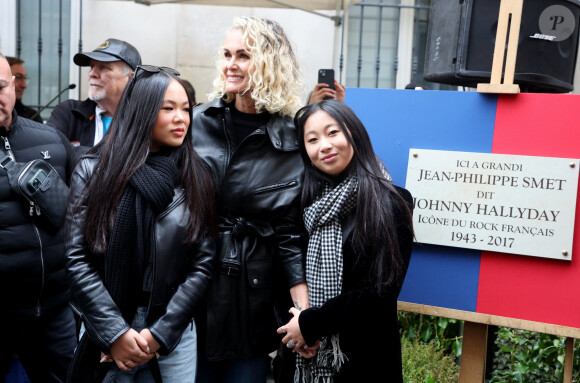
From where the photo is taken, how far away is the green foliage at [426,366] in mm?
3975

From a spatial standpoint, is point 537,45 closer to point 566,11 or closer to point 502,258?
point 566,11

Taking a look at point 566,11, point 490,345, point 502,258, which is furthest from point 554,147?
point 490,345

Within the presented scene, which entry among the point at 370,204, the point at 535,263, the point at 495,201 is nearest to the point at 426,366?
the point at 535,263

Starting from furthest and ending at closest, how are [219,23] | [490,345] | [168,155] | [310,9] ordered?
1. [219,23]
2. [310,9]
3. [490,345]
4. [168,155]

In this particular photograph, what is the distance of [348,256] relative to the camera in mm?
2439

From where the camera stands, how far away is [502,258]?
2.85 metres

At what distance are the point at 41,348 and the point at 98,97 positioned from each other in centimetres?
157

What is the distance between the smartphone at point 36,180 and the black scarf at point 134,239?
29.8 inches

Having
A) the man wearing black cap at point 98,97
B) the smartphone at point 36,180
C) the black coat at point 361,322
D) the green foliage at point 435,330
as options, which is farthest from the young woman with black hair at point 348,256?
the green foliage at point 435,330

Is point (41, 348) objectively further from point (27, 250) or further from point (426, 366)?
point (426, 366)

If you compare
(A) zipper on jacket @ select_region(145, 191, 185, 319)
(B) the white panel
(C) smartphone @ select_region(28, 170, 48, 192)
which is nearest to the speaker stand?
(B) the white panel

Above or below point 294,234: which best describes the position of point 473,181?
above

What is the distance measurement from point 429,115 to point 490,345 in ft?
6.72

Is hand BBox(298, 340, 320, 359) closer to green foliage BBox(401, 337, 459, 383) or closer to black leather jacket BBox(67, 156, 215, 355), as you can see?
black leather jacket BBox(67, 156, 215, 355)
